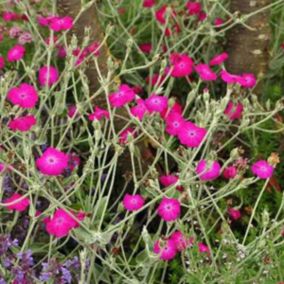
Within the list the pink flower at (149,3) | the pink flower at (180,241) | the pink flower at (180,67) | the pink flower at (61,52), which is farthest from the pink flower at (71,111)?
the pink flower at (180,241)

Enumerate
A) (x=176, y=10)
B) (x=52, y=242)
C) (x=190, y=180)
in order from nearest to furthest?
(x=190, y=180)
(x=52, y=242)
(x=176, y=10)

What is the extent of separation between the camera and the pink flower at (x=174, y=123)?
6.22 feet

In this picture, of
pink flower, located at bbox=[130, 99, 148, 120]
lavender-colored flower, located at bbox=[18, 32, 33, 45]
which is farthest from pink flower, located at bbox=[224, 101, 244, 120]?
lavender-colored flower, located at bbox=[18, 32, 33, 45]

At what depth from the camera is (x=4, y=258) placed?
1866 mm

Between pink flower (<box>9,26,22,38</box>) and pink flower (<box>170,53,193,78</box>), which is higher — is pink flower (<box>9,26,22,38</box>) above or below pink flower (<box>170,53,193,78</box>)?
below

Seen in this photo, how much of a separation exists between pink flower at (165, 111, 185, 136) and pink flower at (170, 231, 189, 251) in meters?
0.25

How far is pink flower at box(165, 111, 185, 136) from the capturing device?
1.90 metres

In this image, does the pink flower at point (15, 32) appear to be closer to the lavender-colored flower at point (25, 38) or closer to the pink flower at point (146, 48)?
the lavender-colored flower at point (25, 38)

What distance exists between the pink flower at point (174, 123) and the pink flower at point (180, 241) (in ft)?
0.82

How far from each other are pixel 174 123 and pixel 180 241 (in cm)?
32

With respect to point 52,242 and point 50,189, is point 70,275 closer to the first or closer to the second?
point 52,242

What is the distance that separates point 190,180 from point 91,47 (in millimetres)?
704

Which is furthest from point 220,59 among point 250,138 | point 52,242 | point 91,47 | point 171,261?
point 52,242

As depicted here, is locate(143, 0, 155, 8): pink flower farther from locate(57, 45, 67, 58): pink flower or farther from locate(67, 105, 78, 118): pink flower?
locate(67, 105, 78, 118): pink flower
